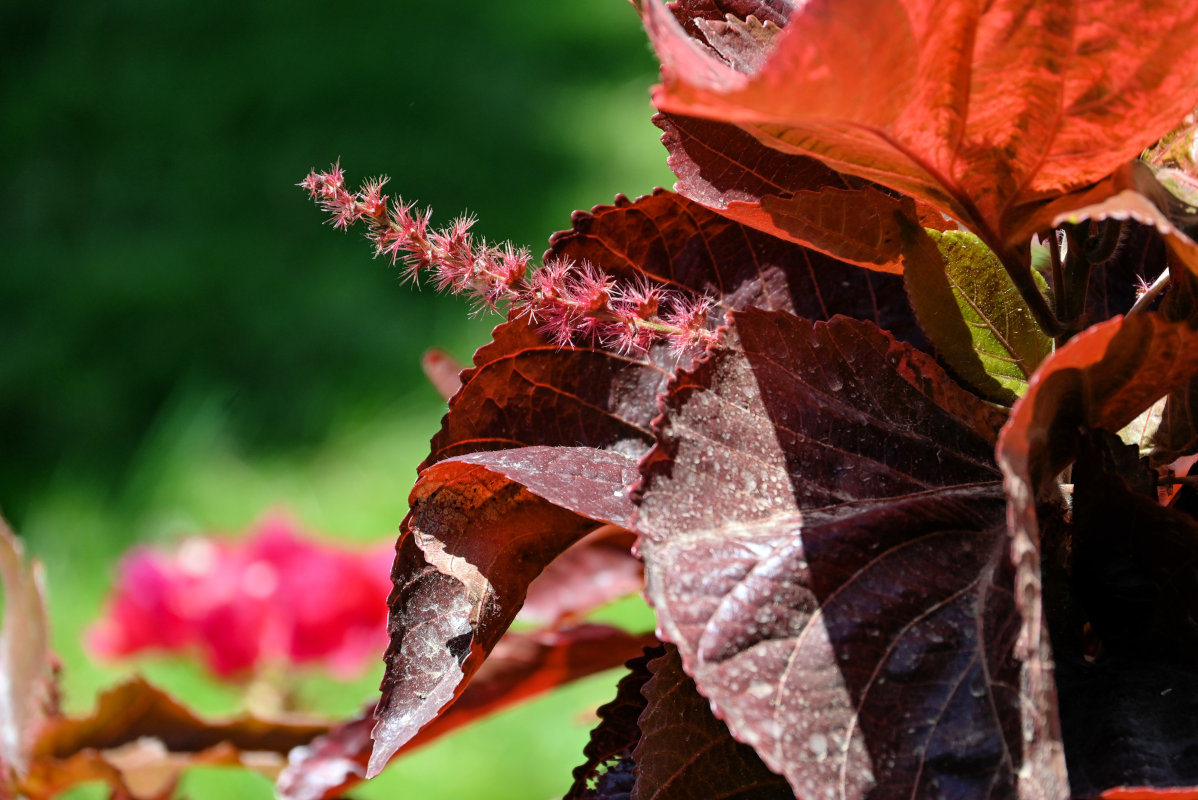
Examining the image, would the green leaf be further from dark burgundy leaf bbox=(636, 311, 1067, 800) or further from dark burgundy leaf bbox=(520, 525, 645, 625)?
dark burgundy leaf bbox=(520, 525, 645, 625)

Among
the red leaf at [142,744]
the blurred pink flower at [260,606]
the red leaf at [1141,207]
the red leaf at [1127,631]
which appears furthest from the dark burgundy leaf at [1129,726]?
the blurred pink flower at [260,606]

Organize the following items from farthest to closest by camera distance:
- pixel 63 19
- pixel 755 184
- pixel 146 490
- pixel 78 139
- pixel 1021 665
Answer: pixel 63 19 → pixel 78 139 → pixel 146 490 → pixel 755 184 → pixel 1021 665

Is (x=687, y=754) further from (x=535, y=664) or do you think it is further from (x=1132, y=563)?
(x=535, y=664)

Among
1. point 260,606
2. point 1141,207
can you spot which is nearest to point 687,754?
point 1141,207

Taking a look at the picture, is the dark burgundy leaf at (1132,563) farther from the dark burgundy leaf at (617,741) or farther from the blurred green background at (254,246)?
the blurred green background at (254,246)

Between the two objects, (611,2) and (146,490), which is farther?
(611,2)

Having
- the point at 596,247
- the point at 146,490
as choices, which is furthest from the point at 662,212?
the point at 146,490

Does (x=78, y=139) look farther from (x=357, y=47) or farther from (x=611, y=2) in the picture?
(x=611, y=2)
